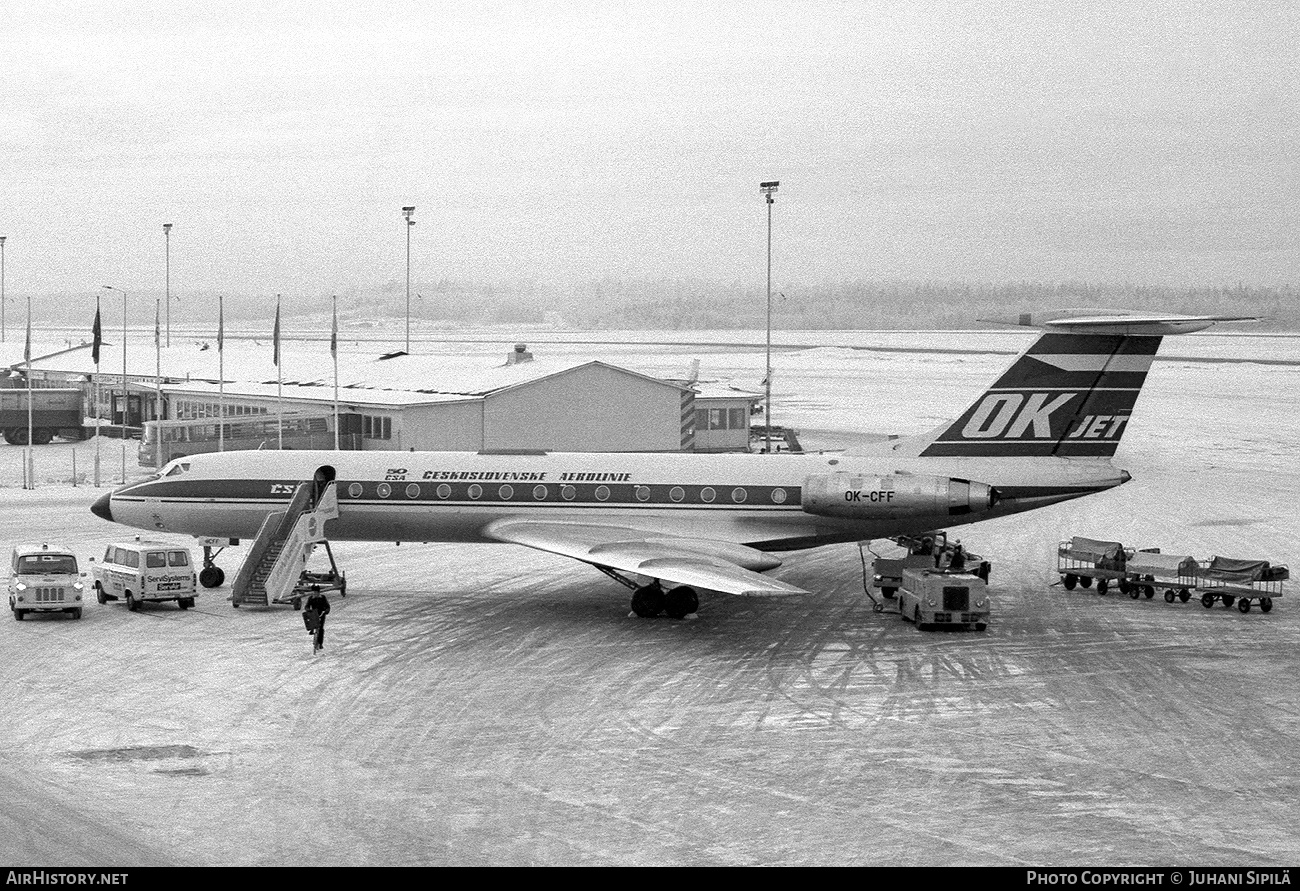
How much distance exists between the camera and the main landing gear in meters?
32.6

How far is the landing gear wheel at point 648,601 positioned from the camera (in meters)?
32.6

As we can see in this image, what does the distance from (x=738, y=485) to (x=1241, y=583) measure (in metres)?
12.4

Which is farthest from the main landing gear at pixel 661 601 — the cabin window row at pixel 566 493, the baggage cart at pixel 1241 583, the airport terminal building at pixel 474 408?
the airport terminal building at pixel 474 408

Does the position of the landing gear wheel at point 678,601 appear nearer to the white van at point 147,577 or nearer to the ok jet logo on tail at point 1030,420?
the ok jet logo on tail at point 1030,420

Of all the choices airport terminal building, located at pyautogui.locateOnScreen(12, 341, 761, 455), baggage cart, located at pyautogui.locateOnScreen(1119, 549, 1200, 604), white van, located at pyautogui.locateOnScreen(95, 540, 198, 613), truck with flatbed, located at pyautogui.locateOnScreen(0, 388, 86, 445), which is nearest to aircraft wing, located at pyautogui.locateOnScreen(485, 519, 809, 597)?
white van, located at pyautogui.locateOnScreen(95, 540, 198, 613)

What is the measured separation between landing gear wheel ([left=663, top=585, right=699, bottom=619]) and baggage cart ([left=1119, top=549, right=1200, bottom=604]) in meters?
11.7

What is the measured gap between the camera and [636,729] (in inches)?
922

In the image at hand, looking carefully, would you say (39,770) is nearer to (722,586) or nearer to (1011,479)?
(722,586)

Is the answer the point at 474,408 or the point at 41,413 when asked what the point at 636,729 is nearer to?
the point at 474,408

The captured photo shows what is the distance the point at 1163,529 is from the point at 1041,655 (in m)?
20.5

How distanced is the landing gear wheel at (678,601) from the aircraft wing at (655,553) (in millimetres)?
985

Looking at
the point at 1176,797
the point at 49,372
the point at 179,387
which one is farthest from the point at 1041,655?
the point at 49,372

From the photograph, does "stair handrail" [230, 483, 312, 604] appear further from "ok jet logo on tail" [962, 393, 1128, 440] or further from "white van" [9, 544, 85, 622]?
"ok jet logo on tail" [962, 393, 1128, 440]

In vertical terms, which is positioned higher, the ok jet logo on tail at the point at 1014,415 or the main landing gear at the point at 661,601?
the ok jet logo on tail at the point at 1014,415
